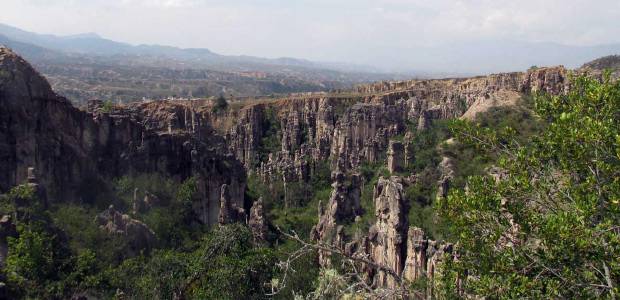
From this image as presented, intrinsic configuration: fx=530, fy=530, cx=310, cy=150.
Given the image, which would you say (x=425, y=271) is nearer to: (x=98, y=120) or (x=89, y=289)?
(x=89, y=289)

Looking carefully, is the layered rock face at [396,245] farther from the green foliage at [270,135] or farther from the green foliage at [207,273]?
the green foliage at [270,135]

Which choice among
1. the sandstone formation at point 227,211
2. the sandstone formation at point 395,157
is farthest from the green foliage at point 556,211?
the sandstone formation at point 395,157

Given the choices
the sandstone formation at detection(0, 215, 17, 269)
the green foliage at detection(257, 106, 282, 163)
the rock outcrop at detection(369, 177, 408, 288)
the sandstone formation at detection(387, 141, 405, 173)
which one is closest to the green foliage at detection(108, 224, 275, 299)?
the sandstone formation at detection(0, 215, 17, 269)

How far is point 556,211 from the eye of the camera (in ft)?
36.8

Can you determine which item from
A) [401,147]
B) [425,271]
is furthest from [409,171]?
[425,271]

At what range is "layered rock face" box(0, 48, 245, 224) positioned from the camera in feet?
104

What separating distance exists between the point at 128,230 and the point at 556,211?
917 inches

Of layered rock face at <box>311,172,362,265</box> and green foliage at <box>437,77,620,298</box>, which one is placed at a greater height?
green foliage at <box>437,77,620,298</box>

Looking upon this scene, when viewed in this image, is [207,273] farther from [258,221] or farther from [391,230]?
[258,221]

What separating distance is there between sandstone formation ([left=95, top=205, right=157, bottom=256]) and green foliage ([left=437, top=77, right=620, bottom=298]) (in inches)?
834

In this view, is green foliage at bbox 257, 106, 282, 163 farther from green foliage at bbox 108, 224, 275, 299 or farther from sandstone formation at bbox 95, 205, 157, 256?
green foliage at bbox 108, 224, 275, 299

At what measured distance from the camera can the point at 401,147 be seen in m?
47.3

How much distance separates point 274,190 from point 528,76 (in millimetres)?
37056

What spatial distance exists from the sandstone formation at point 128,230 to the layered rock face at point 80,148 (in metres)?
4.62
